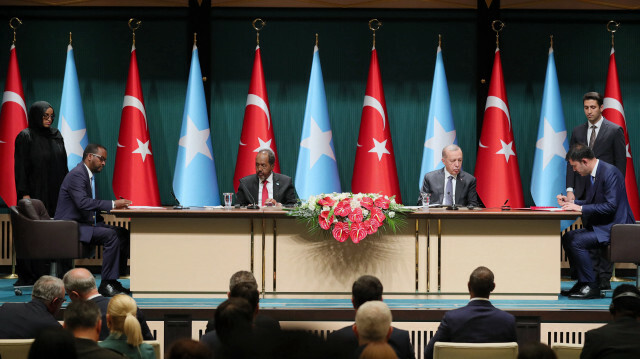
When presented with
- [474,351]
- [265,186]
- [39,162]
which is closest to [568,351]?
[474,351]

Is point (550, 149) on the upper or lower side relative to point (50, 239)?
upper

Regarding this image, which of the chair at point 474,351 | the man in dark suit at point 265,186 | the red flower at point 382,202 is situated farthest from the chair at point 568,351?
the man in dark suit at point 265,186

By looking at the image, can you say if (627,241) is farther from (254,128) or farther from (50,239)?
(50,239)

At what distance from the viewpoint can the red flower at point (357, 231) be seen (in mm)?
5602

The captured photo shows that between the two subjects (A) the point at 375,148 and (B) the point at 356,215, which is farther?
(A) the point at 375,148

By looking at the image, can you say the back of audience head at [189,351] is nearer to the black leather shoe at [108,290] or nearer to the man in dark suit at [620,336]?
the man in dark suit at [620,336]

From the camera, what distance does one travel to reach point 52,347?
2346 millimetres

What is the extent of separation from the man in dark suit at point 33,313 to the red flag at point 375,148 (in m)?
4.64

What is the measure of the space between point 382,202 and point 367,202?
4.8 inches

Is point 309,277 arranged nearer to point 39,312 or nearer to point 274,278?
point 274,278

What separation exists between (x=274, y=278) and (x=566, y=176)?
3.51 m

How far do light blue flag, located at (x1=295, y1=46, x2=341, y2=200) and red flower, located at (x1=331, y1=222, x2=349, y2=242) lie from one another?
8.36 ft

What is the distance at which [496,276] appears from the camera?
5855 millimetres

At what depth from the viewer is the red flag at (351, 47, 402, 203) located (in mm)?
8250
